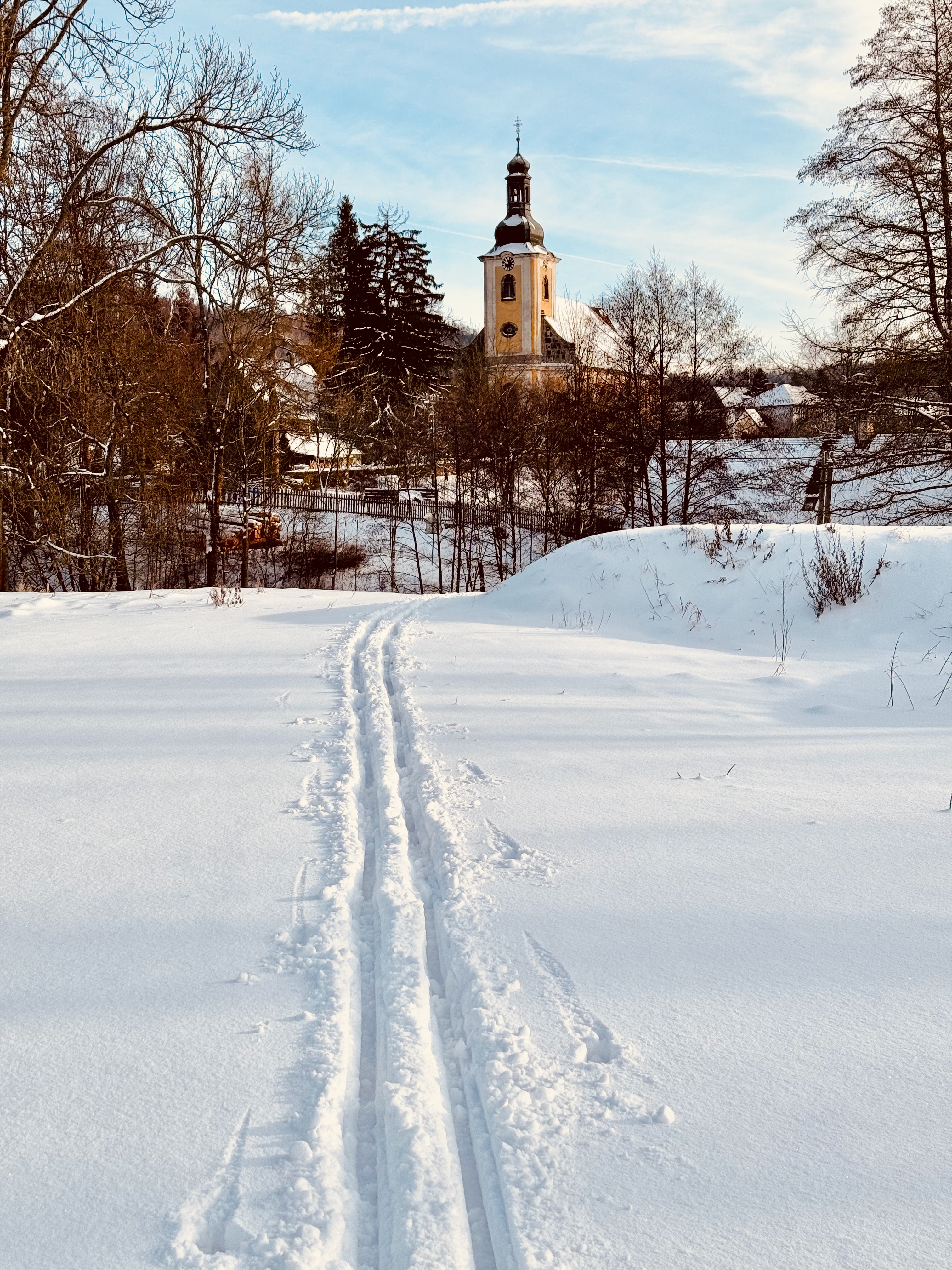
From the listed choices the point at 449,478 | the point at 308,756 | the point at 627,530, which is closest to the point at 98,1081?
the point at 308,756

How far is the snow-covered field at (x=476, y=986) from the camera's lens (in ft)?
5.98

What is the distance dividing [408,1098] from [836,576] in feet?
28.6

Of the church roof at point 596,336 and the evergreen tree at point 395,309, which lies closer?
the church roof at point 596,336

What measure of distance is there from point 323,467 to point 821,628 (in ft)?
94.6

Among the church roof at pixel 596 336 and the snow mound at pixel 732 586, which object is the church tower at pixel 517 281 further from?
the snow mound at pixel 732 586

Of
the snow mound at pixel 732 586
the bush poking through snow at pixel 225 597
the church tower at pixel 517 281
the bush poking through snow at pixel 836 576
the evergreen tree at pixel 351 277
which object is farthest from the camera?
the church tower at pixel 517 281

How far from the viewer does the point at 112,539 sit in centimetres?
1862

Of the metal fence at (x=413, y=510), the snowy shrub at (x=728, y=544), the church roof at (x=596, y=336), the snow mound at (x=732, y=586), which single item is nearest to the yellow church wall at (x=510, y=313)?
the church roof at (x=596, y=336)

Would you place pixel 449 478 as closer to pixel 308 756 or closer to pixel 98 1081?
pixel 308 756

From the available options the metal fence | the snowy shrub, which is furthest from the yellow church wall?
the snowy shrub

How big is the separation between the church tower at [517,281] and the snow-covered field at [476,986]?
2486 inches

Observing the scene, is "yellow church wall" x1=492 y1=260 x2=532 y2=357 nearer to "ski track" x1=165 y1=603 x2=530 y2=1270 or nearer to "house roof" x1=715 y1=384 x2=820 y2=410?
"house roof" x1=715 y1=384 x2=820 y2=410

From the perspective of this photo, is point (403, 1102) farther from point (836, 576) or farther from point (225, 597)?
point (225, 597)

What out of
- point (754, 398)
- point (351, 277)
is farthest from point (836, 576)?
point (351, 277)
